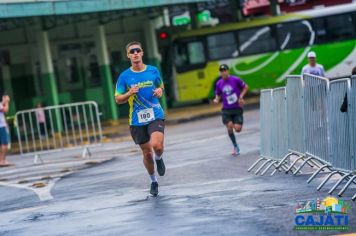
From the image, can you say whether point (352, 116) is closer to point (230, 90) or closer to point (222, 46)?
point (230, 90)

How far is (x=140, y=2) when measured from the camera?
32062 mm

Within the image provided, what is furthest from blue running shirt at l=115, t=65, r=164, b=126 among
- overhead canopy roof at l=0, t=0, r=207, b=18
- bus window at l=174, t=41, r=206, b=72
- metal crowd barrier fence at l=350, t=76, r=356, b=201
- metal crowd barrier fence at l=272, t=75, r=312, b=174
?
bus window at l=174, t=41, r=206, b=72

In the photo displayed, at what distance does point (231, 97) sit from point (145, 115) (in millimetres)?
5937

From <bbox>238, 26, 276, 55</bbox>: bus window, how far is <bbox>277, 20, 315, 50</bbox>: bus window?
38 cm

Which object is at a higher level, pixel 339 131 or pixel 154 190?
pixel 339 131

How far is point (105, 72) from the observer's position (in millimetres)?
35125

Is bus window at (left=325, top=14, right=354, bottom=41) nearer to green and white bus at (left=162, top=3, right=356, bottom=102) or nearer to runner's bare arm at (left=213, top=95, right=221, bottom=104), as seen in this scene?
green and white bus at (left=162, top=3, right=356, bottom=102)

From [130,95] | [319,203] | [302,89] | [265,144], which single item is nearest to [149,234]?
[319,203]

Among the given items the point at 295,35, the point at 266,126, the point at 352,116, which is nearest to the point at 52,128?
the point at 266,126

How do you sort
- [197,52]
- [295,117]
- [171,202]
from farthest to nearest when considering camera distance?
[197,52]
[295,117]
[171,202]

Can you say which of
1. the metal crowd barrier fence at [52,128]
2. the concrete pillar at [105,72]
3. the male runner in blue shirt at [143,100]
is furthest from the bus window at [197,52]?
the male runner in blue shirt at [143,100]

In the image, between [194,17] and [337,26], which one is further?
[194,17]

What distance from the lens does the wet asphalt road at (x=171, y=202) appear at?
9.05 meters

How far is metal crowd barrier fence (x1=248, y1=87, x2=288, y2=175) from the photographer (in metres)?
13.7
